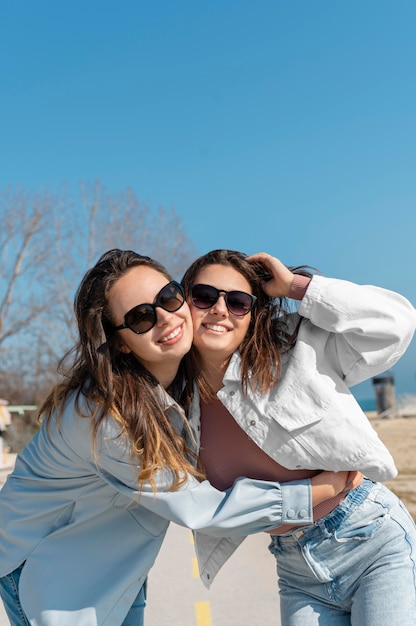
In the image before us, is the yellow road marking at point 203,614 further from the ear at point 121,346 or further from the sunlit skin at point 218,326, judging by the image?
the ear at point 121,346

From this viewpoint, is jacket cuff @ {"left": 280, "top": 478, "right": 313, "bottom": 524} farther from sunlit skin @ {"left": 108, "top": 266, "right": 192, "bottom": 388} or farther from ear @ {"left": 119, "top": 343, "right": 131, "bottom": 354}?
ear @ {"left": 119, "top": 343, "right": 131, "bottom": 354}

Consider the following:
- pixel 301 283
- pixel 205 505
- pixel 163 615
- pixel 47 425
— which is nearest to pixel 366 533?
pixel 205 505

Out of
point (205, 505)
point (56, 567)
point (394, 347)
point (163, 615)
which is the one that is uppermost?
point (394, 347)

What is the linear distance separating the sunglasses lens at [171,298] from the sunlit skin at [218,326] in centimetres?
17

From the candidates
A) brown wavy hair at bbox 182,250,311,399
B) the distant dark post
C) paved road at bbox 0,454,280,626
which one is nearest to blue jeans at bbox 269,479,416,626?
brown wavy hair at bbox 182,250,311,399

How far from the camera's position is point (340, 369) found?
11.0 feet

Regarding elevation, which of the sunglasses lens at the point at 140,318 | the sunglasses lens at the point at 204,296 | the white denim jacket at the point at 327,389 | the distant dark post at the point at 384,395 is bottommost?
the distant dark post at the point at 384,395

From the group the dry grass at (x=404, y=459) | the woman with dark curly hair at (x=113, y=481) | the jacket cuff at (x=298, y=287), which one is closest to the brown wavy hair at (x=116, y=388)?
the woman with dark curly hair at (x=113, y=481)

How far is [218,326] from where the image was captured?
3.38m

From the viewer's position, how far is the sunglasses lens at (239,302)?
133 inches

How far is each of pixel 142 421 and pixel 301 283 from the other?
105cm

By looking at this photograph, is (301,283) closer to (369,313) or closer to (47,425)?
(369,313)

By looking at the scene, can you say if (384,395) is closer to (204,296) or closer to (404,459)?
(404,459)

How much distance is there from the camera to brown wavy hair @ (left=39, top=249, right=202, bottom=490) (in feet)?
9.78
